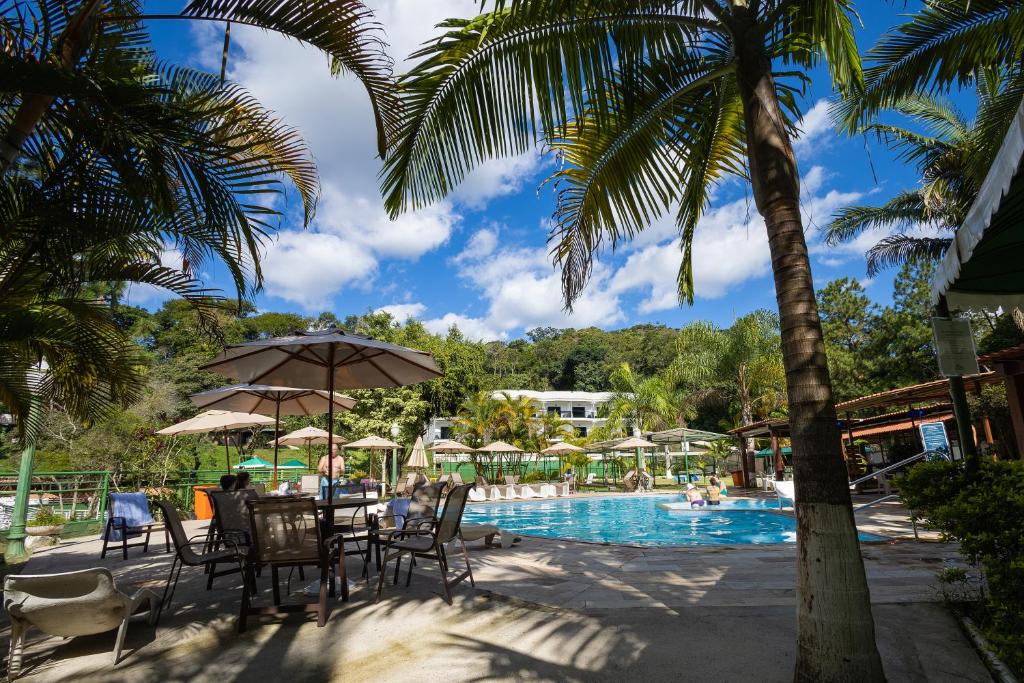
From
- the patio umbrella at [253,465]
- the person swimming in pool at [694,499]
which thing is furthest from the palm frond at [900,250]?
the patio umbrella at [253,465]

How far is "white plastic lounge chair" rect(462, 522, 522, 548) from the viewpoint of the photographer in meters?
6.70

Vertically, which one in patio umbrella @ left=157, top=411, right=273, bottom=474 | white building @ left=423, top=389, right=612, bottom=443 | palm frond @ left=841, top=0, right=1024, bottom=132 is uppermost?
white building @ left=423, top=389, right=612, bottom=443

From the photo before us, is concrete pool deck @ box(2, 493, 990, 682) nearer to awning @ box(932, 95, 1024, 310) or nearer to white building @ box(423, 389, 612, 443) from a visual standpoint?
awning @ box(932, 95, 1024, 310)

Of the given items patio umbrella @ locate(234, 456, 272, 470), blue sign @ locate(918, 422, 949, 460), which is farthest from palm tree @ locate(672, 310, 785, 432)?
patio umbrella @ locate(234, 456, 272, 470)

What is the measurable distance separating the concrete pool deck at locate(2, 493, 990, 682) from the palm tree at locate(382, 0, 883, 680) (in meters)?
0.92

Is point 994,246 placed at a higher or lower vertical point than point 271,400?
higher

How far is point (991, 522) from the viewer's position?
3121 millimetres

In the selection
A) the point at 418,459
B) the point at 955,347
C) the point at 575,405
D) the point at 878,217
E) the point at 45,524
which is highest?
the point at 878,217

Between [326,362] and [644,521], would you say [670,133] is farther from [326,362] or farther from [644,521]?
[644,521]

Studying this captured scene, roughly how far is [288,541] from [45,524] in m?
9.38

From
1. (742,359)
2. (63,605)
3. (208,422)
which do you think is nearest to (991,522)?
(63,605)

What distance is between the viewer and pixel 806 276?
2.79 meters

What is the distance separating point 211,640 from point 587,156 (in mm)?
4605

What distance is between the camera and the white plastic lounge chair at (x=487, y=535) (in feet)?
22.0
